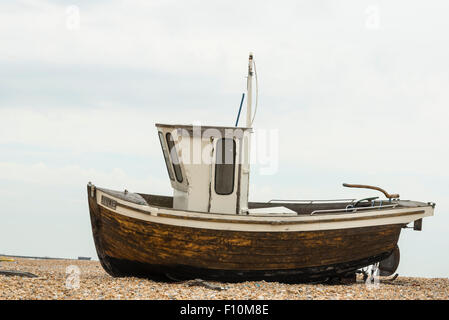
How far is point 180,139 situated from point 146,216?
6.08ft

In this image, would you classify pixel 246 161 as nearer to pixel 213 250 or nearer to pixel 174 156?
pixel 174 156

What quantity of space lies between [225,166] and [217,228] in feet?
4.78

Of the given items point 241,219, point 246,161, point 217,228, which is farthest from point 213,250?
point 246,161

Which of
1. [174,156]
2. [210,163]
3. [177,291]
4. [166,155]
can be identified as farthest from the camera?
[166,155]

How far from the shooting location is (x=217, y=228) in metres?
12.0

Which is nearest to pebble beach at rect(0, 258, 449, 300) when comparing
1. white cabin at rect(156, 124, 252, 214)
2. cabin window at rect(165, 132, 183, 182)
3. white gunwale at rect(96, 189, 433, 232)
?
white gunwale at rect(96, 189, 433, 232)

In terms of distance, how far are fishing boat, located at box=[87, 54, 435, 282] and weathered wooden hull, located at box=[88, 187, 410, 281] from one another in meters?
0.02

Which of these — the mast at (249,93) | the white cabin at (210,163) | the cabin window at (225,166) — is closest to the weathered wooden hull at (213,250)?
the white cabin at (210,163)

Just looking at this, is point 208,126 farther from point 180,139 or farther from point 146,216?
point 146,216

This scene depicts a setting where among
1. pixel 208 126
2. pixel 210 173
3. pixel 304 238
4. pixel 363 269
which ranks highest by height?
pixel 208 126
